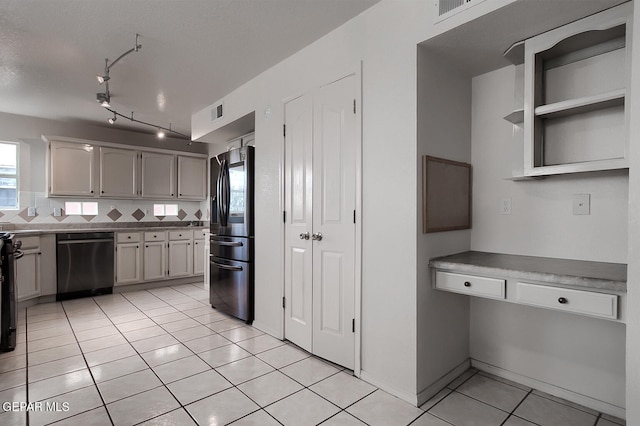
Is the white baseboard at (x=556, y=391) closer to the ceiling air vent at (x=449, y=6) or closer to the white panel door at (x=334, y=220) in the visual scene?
the white panel door at (x=334, y=220)

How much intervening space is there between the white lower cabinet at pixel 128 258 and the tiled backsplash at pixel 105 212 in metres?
0.69

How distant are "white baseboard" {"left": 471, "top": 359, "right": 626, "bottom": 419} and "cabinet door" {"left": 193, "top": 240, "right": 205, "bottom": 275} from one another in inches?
181

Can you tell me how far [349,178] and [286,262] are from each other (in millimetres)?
1065

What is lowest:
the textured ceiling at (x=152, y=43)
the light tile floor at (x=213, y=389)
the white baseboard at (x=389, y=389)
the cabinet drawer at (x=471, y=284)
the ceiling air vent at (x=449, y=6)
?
the light tile floor at (x=213, y=389)

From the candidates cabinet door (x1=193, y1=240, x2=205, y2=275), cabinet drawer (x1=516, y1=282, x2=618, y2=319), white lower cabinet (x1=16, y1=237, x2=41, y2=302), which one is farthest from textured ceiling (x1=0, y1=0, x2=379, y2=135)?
cabinet door (x1=193, y1=240, x2=205, y2=275)

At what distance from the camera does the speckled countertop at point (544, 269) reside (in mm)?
1599

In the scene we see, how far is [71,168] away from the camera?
195 inches

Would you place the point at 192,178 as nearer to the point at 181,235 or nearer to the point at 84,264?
the point at 181,235

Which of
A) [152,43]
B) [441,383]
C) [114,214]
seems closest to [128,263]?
[114,214]

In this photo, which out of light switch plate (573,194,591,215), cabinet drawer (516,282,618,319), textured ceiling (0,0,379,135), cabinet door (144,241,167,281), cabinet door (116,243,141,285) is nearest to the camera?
cabinet drawer (516,282,618,319)

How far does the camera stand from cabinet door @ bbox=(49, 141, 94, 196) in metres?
4.83

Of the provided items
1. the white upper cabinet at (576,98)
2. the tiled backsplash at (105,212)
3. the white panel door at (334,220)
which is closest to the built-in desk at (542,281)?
the white upper cabinet at (576,98)

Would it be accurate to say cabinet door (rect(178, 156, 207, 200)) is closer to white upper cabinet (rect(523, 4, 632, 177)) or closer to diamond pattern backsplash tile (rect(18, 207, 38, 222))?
diamond pattern backsplash tile (rect(18, 207, 38, 222))

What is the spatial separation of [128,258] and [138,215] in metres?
0.97
